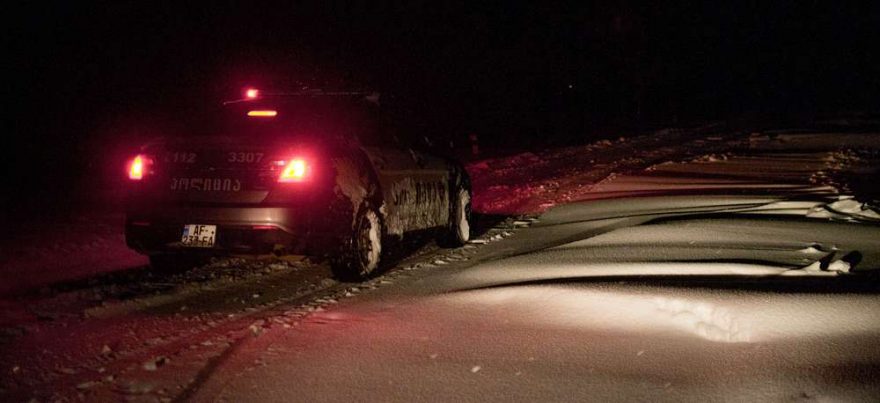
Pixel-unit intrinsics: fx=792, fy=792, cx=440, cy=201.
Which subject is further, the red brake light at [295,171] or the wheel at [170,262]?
the wheel at [170,262]

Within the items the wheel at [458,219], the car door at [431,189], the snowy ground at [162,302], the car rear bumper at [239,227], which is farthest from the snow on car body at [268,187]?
the wheel at [458,219]

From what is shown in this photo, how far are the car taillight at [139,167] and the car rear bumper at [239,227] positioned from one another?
328mm

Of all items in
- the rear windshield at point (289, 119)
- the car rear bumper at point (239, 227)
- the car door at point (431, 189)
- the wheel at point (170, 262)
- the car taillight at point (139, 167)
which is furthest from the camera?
the car door at point (431, 189)

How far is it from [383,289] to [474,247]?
2245 mm

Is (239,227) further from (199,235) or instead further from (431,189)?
(431,189)

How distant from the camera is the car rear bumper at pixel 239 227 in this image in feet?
20.1

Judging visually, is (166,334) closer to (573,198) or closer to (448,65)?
(573,198)

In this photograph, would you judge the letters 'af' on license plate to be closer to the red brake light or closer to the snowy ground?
the snowy ground

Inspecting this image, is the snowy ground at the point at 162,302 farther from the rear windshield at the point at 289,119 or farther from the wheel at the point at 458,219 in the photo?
the rear windshield at the point at 289,119

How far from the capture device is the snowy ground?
4352mm

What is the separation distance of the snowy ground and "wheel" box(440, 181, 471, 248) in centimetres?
18

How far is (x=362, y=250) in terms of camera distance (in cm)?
677

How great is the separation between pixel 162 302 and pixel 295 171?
4.75 feet

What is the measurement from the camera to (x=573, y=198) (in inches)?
472
